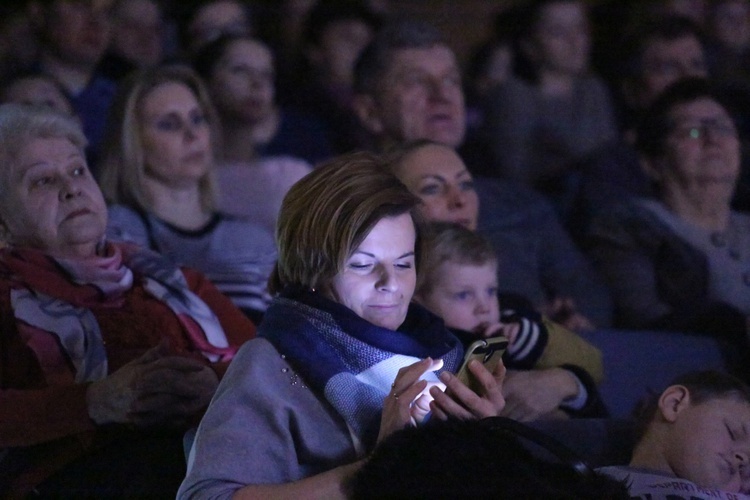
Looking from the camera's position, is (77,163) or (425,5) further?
(425,5)

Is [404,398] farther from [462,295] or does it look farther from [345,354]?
[462,295]

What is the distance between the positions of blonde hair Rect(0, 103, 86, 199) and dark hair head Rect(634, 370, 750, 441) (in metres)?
1.19

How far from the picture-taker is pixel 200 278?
85.3 inches

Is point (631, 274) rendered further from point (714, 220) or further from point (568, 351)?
point (568, 351)

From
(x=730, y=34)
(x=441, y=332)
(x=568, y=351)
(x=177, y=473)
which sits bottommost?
(x=177, y=473)

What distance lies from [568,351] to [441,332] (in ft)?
1.83

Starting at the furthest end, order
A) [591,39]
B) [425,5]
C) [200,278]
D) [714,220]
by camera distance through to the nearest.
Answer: [425,5], [591,39], [714,220], [200,278]

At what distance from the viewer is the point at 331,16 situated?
3.74 meters

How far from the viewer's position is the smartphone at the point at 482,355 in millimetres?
1492

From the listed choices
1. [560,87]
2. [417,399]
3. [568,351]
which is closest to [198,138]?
[568,351]

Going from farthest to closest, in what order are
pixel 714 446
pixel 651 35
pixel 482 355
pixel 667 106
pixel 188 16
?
pixel 188 16 → pixel 651 35 → pixel 667 106 → pixel 714 446 → pixel 482 355

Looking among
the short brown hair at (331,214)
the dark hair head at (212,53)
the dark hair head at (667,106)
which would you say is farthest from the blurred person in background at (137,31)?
the short brown hair at (331,214)

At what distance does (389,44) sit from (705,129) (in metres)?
0.89

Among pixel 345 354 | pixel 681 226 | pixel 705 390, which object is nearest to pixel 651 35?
pixel 681 226
